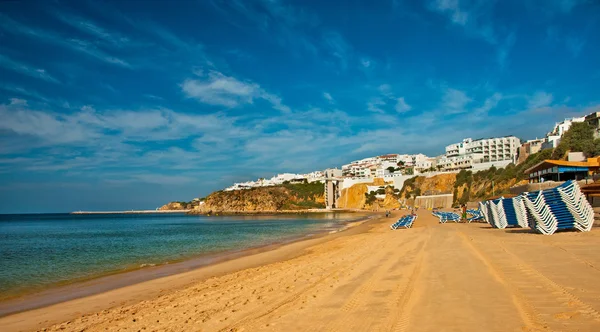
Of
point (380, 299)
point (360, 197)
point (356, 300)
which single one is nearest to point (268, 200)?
point (360, 197)

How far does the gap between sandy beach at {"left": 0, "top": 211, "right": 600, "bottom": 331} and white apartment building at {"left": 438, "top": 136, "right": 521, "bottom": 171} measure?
87.8m

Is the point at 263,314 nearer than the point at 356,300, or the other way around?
the point at 263,314

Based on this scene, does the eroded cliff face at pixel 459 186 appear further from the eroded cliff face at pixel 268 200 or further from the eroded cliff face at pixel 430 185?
Answer: the eroded cliff face at pixel 268 200

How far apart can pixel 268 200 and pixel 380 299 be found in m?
125

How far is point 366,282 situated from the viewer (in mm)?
7891

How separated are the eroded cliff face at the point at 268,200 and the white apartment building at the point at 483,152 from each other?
46.7 metres

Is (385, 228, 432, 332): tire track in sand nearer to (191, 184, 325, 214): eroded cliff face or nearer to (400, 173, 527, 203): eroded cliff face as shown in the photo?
(400, 173, 527, 203): eroded cliff face

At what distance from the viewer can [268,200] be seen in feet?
429

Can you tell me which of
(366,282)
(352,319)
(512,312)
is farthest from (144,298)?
(512,312)

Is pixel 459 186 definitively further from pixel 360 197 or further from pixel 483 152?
pixel 360 197

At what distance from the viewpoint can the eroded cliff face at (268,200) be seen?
131m

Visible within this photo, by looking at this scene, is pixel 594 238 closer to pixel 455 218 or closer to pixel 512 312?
pixel 512 312

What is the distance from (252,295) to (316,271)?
279 cm

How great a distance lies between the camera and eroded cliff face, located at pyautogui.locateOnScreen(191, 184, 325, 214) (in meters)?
131
